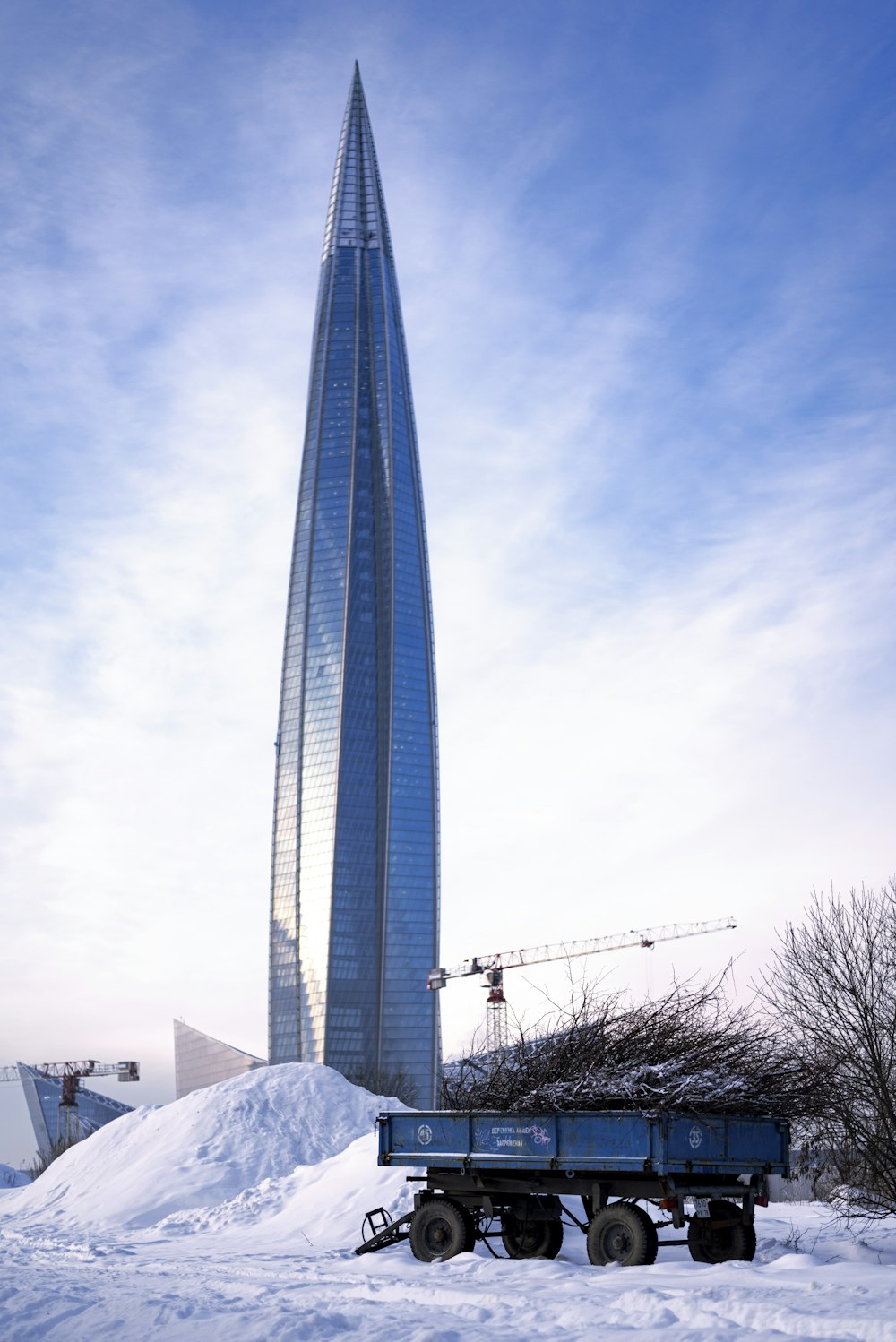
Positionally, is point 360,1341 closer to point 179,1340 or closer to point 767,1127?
point 179,1340

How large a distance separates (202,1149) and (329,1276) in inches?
664

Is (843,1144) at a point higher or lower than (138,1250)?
higher

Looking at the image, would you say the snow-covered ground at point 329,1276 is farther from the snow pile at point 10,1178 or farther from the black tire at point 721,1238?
the snow pile at point 10,1178

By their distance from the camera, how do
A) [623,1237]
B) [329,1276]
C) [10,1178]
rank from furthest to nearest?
[10,1178]
[329,1276]
[623,1237]

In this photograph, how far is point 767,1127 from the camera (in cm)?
1540

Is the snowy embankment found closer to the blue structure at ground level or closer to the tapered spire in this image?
the blue structure at ground level

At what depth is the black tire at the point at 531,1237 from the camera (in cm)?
1559

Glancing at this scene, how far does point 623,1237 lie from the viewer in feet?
46.4

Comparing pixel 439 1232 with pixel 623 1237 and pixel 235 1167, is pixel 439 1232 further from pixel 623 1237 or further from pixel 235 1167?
pixel 235 1167

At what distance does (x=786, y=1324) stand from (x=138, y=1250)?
13.2 meters

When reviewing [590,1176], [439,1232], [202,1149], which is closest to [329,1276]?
[439,1232]

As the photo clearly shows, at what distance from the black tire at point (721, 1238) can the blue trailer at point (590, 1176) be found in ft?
0.05

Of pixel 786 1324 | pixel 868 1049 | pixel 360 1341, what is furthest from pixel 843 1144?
pixel 360 1341

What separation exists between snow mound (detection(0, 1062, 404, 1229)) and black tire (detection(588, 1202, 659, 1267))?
1274 centimetres
